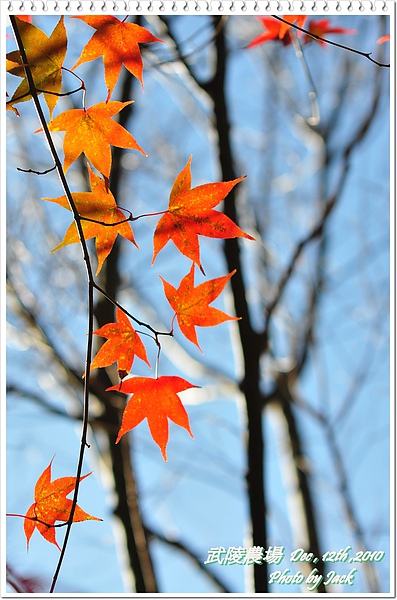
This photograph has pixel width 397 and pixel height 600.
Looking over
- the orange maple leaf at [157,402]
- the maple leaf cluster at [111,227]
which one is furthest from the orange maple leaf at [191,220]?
the orange maple leaf at [157,402]

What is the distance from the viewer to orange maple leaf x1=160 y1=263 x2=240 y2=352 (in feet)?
1.44

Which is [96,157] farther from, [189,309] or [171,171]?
[171,171]

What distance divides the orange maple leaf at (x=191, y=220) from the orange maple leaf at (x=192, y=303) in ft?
0.08

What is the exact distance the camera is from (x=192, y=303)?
45cm

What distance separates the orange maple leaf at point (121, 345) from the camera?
17.3 inches

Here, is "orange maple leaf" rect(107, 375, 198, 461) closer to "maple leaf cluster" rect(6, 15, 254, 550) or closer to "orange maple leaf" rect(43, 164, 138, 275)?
"maple leaf cluster" rect(6, 15, 254, 550)

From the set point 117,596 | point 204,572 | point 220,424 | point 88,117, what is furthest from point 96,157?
point 220,424

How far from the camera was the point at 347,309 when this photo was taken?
6.84ft

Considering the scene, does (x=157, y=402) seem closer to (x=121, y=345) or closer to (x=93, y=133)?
(x=121, y=345)

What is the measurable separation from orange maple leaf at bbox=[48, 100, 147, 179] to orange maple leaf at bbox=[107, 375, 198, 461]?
0.19 meters

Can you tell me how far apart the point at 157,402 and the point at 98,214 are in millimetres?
173

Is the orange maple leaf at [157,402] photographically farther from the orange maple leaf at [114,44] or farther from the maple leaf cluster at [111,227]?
the orange maple leaf at [114,44]

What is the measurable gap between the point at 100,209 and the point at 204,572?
999 millimetres

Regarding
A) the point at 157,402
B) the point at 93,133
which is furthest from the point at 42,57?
the point at 157,402
